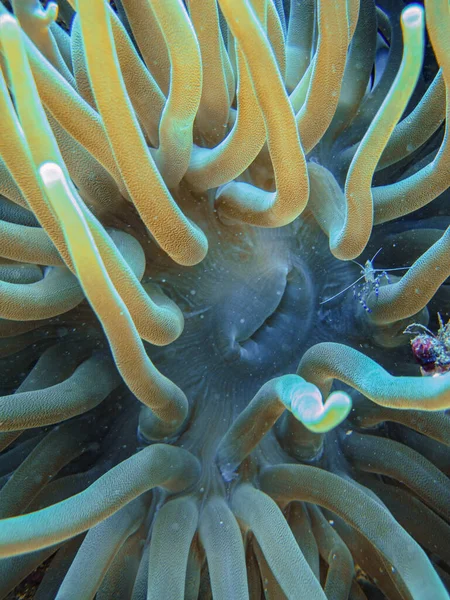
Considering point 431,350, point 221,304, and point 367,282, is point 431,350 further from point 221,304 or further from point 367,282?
point 221,304

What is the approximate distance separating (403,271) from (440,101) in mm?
533

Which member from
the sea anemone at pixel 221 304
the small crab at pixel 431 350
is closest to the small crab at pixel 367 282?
the sea anemone at pixel 221 304

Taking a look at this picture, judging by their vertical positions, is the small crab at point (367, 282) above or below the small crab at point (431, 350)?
above

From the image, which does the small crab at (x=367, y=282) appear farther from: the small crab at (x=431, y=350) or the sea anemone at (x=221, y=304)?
the small crab at (x=431, y=350)

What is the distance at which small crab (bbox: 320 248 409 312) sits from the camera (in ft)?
5.01

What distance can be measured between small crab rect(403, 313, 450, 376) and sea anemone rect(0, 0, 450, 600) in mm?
30

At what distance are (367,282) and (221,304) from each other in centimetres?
46

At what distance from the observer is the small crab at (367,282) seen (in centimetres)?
153

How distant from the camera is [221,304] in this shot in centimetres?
159

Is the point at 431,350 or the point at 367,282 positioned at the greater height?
the point at 367,282

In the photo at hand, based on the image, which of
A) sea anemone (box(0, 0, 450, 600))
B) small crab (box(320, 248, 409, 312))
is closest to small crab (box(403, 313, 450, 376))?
sea anemone (box(0, 0, 450, 600))

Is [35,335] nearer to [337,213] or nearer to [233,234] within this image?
[233,234]

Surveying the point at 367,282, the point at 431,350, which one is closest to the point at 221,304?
the point at 367,282

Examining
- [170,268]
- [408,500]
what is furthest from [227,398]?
[408,500]
